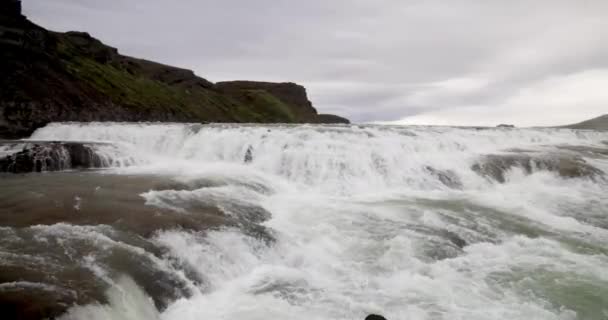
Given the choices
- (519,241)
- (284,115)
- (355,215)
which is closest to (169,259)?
(355,215)

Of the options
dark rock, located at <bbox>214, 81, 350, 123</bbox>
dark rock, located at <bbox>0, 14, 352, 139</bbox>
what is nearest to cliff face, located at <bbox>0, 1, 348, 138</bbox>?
dark rock, located at <bbox>0, 14, 352, 139</bbox>

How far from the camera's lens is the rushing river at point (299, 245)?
200 inches

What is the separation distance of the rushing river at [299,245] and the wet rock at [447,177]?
8.2 inches

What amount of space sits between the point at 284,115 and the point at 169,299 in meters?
82.6

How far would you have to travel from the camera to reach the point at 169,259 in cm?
583

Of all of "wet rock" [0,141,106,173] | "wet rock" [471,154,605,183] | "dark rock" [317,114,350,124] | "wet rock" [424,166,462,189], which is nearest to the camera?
"wet rock" [0,141,106,173]

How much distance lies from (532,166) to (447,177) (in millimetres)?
4348

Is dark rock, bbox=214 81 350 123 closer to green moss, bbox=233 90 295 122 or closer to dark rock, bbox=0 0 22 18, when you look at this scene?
green moss, bbox=233 90 295 122

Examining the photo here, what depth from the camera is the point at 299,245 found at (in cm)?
737

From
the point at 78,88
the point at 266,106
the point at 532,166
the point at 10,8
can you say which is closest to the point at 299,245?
the point at 532,166

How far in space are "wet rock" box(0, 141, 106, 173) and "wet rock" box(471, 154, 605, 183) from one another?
580 inches

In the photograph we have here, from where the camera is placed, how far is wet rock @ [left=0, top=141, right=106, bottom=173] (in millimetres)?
12594

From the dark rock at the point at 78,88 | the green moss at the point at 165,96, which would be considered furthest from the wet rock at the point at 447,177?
the green moss at the point at 165,96

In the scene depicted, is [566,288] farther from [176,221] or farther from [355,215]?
[176,221]
